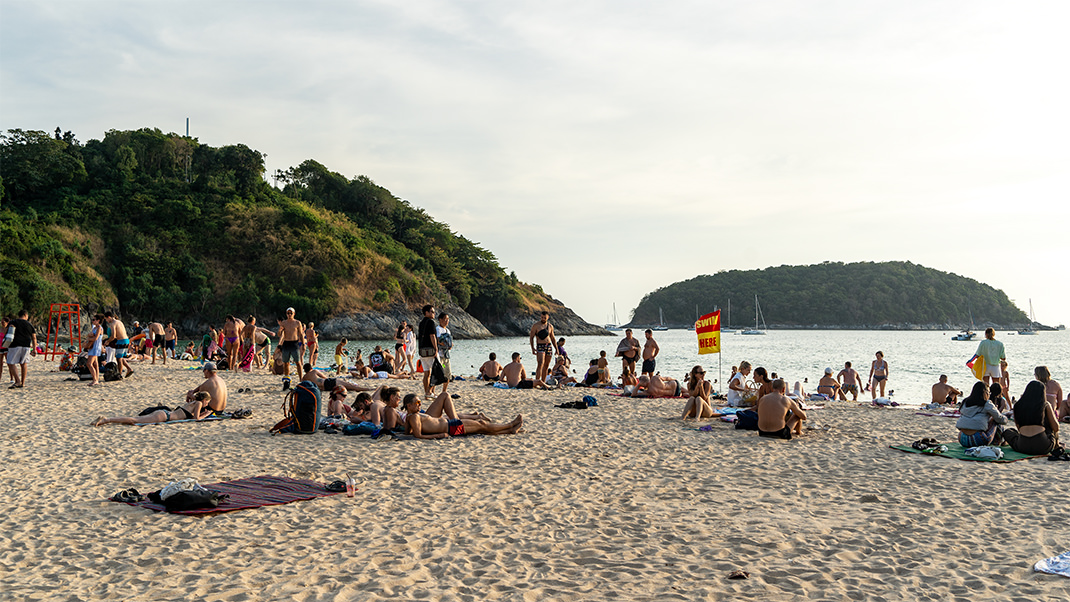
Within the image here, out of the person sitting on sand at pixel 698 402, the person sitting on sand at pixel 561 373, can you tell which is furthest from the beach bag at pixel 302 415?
the person sitting on sand at pixel 561 373

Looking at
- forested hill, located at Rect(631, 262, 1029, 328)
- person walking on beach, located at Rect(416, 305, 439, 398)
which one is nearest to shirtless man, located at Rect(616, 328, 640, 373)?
person walking on beach, located at Rect(416, 305, 439, 398)

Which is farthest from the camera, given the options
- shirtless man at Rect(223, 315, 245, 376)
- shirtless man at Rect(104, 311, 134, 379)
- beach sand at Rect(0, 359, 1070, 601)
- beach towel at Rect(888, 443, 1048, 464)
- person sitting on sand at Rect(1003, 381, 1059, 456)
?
shirtless man at Rect(223, 315, 245, 376)

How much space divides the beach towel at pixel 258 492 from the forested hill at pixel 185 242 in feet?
153

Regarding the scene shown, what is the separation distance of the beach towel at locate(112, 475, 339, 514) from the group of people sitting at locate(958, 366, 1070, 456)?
7.07 m

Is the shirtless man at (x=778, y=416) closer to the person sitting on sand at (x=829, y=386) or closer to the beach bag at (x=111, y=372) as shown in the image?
the person sitting on sand at (x=829, y=386)

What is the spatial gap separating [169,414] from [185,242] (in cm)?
5665

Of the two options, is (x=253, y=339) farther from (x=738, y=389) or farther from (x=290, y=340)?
(x=738, y=389)

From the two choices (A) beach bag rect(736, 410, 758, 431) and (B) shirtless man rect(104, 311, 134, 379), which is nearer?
(A) beach bag rect(736, 410, 758, 431)

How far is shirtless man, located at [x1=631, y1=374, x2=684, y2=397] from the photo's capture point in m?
14.2

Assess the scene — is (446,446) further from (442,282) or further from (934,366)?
(442,282)

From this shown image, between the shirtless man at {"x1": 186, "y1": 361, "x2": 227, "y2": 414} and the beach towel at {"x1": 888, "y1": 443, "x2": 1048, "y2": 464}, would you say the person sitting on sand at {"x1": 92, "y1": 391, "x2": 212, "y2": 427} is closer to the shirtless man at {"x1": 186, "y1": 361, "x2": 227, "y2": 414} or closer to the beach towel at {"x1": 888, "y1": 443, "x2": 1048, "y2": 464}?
the shirtless man at {"x1": 186, "y1": 361, "x2": 227, "y2": 414}

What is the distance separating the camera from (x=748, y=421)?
9547 mm

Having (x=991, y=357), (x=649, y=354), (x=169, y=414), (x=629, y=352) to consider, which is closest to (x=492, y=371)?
(x=629, y=352)

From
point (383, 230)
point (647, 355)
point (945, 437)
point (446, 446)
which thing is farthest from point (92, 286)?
point (945, 437)
